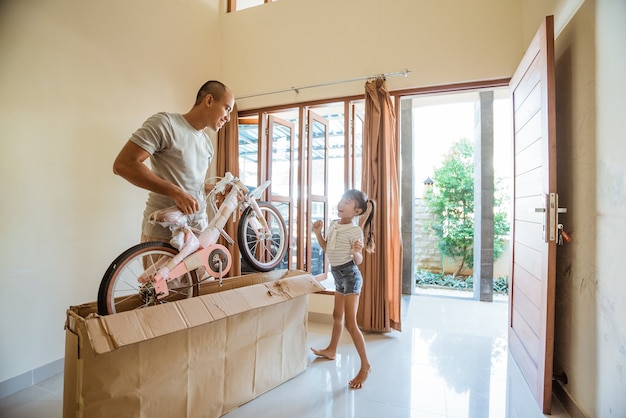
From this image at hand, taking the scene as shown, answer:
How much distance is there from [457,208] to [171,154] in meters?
4.93

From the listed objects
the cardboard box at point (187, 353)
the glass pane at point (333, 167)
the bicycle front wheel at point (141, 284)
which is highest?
the glass pane at point (333, 167)

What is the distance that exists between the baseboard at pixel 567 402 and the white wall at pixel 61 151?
297cm

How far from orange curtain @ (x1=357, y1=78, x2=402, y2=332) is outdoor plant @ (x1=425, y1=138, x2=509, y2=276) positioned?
299 cm

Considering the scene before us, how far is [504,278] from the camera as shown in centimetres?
526

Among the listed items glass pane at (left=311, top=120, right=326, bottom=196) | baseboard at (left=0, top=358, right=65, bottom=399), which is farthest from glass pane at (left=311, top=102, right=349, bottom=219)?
baseboard at (left=0, top=358, right=65, bottom=399)

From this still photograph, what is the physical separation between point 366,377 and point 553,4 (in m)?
2.55

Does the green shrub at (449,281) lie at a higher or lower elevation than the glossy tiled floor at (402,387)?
lower

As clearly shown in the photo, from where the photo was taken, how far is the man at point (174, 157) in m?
1.33

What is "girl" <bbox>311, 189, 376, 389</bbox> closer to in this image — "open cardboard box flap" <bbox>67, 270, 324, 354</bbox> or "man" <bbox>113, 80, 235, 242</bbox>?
"open cardboard box flap" <bbox>67, 270, 324, 354</bbox>

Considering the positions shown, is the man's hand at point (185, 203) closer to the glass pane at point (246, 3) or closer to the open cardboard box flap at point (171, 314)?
the open cardboard box flap at point (171, 314)

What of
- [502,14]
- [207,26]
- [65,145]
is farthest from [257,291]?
[207,26]

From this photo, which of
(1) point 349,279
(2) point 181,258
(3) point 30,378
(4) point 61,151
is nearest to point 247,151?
(4) point 61,151

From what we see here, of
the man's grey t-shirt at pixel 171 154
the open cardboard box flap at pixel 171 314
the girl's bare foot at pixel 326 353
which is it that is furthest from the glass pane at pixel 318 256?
the man's grey t-shirt at pixel 171 154

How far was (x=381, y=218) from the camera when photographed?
2.71m
